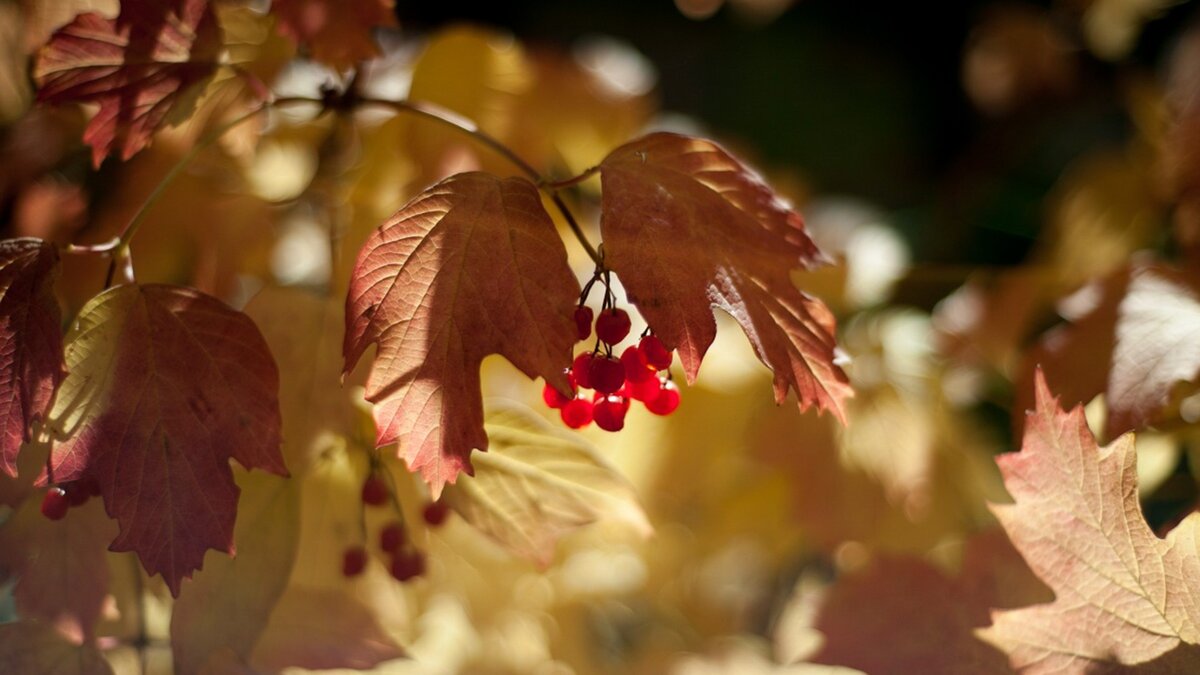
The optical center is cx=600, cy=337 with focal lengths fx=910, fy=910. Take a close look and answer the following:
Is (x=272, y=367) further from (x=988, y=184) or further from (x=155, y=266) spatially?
(x=988, y=184)

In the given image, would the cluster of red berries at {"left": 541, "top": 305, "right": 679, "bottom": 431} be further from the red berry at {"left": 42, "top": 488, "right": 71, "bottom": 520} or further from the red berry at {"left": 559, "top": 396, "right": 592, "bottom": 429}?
the red berry at {"left": 42, "top": 488, "right": 71, "bottom": 520}

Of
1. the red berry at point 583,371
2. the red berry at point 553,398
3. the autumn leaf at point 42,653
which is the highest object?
the red berry at point 583,371

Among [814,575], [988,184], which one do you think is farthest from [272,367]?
[988,184]

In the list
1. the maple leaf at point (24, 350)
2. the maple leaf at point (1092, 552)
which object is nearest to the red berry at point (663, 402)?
the maple leaf at point (1092, 552)

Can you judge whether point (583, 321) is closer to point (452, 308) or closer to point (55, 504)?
point (452, 308)

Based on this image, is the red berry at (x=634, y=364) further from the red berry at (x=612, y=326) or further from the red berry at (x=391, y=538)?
the red berry at (x=391, y=538)

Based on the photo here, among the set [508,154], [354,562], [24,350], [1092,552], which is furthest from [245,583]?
Result: [1092,552]
